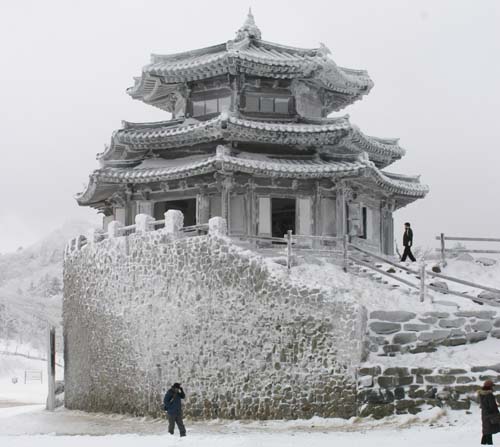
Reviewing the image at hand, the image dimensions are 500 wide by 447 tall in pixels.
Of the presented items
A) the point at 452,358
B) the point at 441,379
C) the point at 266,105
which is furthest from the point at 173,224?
the point at 441,379

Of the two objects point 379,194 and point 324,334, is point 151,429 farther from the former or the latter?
point 379,194

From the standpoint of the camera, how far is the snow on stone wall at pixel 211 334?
2333 centimetres

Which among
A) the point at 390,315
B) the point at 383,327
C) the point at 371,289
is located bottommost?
the point at 383,327

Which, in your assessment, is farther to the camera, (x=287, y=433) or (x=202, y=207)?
(x=202, y=207)

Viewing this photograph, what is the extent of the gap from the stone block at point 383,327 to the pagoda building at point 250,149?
6.97 m

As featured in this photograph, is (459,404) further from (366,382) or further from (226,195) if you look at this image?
(226,195)

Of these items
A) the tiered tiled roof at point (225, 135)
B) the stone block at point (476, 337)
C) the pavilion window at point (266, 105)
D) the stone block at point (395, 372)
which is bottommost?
the stone block at point (395, 372)

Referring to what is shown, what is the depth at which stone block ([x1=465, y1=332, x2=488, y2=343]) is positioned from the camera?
24.3 m

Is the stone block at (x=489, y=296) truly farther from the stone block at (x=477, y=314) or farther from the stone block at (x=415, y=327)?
the stone block at (x=415, y=327)

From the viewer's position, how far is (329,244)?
100 feet

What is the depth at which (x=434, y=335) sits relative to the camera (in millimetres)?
23906

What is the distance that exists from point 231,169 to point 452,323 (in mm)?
8806

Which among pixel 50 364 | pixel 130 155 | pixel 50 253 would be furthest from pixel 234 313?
pixel 50 253

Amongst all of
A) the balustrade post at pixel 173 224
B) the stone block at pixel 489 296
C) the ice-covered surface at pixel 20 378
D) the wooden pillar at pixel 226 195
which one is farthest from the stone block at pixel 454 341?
the ice-covered surface at pixel 20 378
